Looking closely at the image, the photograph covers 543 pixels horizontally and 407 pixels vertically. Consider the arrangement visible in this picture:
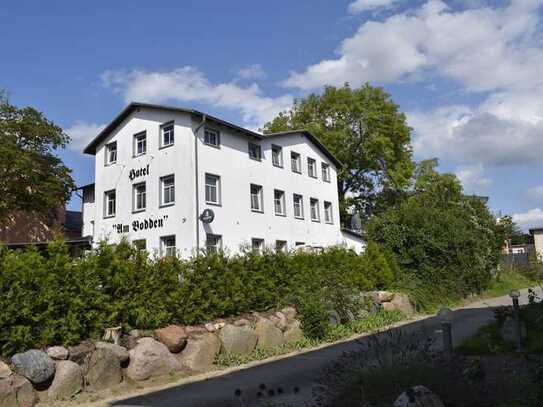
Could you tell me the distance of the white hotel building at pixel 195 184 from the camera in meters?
25.6

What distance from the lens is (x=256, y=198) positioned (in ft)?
97.0

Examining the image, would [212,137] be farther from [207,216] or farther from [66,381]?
[66,381]

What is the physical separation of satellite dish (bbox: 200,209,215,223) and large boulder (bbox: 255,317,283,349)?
11.9 m

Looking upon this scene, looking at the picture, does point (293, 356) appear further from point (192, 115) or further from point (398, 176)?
point (398, 176)

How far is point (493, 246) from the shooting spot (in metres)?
28.0

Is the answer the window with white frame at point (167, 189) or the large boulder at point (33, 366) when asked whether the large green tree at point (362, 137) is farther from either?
the large boulder at point (33, 366)

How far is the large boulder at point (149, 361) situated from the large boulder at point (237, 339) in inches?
60.3

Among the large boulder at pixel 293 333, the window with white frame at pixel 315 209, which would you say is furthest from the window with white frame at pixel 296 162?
the large boulder at pixel 293 333

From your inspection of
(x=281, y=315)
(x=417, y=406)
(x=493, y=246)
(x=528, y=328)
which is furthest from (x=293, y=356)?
(x=493, y=246)

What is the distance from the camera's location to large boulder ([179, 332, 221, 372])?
10812 millimetres

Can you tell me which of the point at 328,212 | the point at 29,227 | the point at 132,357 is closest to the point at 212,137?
the point at 328,212

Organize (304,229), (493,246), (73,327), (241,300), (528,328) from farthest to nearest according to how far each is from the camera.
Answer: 1. (304,229)
2. (493,246)
3. (241,300)
4. (528,328)
5. (73,327)

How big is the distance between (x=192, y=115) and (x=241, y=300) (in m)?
14.5

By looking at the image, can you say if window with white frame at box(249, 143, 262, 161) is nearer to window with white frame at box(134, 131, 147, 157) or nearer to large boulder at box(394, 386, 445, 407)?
window with white frame at box(134, 131, 147, 157)
